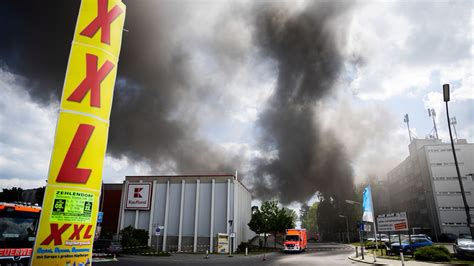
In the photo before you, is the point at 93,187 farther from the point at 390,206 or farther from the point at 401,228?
the point at 390,206

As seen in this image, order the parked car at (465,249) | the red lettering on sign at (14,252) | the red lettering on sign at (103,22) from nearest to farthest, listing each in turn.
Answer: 1. the red lettering on sign at (103,22)
2. the red lettering on sign at (14,252)
3. the parked car at (465,249)

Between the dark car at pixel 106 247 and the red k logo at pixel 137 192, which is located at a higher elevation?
the red k logo at pixel 137 192

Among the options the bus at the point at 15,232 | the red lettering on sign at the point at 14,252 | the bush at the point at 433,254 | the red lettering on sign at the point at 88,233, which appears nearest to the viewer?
the red lettering on sign at the point at 88,233

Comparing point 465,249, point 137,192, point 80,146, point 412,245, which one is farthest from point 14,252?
point 137,192

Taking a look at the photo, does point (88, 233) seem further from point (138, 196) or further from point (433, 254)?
point (138, 196)

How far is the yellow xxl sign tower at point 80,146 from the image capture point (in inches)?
214

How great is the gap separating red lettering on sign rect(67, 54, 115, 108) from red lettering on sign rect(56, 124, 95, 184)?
1.98 ft

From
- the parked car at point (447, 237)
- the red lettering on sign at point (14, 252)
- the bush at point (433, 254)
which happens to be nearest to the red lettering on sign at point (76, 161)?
the red lettering on sign at point (14, 252)

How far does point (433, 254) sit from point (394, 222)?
315 cm

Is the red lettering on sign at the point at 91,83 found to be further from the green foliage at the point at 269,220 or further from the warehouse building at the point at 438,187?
the warehouse building at the point at 438,187

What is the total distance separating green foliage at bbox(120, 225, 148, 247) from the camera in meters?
35.3

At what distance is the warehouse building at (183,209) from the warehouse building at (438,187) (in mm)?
46787

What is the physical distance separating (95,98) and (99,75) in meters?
0.58

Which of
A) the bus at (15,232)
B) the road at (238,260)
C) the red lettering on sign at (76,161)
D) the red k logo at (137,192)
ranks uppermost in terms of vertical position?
the red k logo at (137,192)
